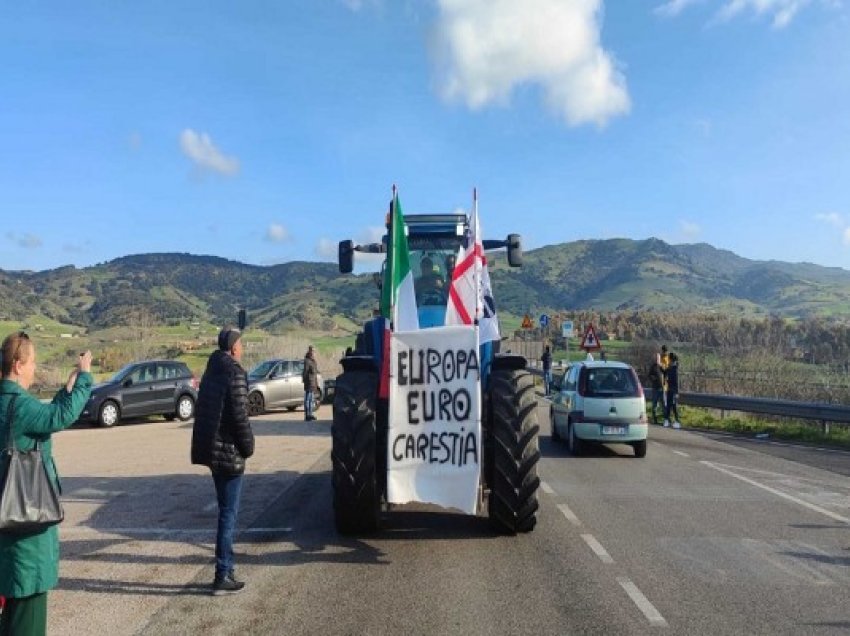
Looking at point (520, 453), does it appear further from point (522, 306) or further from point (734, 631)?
point (522, 306)

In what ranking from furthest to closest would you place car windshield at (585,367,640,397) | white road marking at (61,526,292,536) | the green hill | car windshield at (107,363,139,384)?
1. the green hill
2. car windshield at (107,363,139,384)
3. car windshield at (585,367,640,397)
4. white road marking at (61,526,292,536)

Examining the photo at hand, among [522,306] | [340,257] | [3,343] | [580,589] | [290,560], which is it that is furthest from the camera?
[522,306]

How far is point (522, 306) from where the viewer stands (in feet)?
529

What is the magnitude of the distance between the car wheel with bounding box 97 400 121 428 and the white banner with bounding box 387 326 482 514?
17.4 m

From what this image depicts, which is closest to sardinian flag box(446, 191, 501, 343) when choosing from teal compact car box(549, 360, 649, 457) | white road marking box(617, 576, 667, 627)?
white road marking box(617, 576, 667, 627)

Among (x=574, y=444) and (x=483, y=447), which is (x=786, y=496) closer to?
(x=574, y=444)

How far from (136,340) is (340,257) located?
3938 cm

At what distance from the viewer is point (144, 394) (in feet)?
77.2

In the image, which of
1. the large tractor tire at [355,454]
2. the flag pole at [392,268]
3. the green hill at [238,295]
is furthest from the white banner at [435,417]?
the green hill at [238,295]

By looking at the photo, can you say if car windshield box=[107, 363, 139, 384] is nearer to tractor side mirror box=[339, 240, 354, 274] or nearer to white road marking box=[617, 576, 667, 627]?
tractor side mirror box=[339, 240, 354, 274]

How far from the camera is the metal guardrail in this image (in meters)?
18.9

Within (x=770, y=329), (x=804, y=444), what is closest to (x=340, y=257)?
(x=804, y=444)

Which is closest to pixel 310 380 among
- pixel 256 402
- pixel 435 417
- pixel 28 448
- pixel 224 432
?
pixel 256 402

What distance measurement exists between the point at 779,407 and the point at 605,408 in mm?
8362
